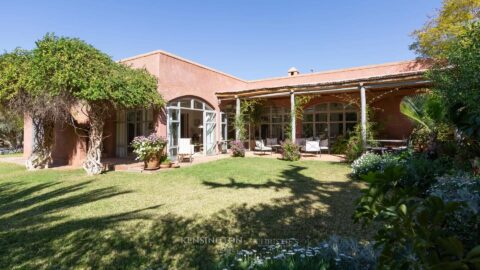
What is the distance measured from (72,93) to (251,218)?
27.0ft

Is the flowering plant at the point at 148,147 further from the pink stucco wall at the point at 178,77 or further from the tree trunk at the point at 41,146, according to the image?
the tree trunk at the point at 41,146

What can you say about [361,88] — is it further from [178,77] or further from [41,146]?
[41,146]

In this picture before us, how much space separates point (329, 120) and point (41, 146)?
48.6 feet

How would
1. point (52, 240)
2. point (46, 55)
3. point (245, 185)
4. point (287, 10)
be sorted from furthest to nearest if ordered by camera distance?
point (287, 10) < point (46, 55) < point (245, 185) < point (52, 240)

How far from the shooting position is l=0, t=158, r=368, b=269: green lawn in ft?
11.7

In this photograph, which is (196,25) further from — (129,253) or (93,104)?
(129,253)

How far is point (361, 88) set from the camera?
12070 millimetres

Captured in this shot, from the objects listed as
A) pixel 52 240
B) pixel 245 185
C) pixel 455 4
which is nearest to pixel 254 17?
pixel 245 185

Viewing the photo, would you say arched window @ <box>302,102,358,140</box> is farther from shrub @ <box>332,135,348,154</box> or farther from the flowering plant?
the flowering plant

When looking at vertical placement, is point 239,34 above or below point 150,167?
above

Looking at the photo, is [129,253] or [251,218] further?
[251,218]

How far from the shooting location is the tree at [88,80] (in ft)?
29.4

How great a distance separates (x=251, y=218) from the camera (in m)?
4.91

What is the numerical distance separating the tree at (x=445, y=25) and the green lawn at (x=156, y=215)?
12.8m
